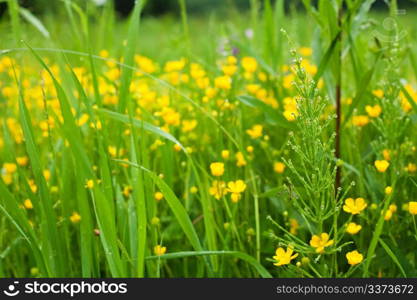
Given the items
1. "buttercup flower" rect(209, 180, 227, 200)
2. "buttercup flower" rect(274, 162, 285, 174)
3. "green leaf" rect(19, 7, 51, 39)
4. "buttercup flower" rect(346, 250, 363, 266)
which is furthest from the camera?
"green leaf" rect(19, 7, 51, 39)

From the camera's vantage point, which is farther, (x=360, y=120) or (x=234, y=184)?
(x=360, y=120)

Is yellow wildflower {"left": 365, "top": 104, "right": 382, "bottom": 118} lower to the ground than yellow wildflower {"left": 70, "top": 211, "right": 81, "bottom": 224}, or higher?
higher

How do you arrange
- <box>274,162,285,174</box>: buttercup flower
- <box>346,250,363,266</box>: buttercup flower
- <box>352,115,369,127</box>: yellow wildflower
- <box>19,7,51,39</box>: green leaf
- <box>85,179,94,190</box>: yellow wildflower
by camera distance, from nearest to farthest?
1. <box>346,250,363,266</box>: buttercup flower
2. <box>85,179,94,190</box>: yellow wildflower
3. <box>274,162,285,174</box>: buttercup flower
4. <box>352,115,369,127</box>: yellow wildflower
5. <box>19,7,51,39</box>: green leaf

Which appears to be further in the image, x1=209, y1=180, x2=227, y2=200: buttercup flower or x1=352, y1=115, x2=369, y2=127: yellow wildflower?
x1=352, y1=115, x2=369, y2=127: yellow wildflower

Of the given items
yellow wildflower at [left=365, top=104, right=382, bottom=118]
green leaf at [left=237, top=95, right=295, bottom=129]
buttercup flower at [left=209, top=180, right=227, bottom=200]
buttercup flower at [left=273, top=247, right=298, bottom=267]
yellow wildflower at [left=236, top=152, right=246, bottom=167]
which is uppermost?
green leaf at [left=237, top=95, right=295, bottom=129]

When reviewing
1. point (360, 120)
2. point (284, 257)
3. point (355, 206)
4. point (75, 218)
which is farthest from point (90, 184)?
point (360, 120)

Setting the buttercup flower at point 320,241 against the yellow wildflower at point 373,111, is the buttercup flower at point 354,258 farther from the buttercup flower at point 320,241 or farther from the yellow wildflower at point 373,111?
the yellow wildflower at point 373,111

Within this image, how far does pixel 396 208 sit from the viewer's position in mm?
1345

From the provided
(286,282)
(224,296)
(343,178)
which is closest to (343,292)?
(286,282)

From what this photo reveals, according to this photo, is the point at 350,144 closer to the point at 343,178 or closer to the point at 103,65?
the point at 343,178

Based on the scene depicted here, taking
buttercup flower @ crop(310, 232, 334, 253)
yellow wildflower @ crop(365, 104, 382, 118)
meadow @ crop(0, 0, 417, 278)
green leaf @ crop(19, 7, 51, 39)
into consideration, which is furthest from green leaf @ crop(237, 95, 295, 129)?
green leaf @ crop(19, 7, 51, 39)

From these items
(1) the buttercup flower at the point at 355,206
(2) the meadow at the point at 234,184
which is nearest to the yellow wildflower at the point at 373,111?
(2) the meadow at the point at 234,184

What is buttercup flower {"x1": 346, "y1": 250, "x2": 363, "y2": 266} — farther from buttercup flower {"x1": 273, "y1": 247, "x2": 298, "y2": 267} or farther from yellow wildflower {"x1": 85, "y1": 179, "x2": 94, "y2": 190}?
yellow wildflower {"x1": 85, "y1": 179, "x2": 94, "y2": 190}

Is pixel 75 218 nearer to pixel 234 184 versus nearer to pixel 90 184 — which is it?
pixel 90 184
